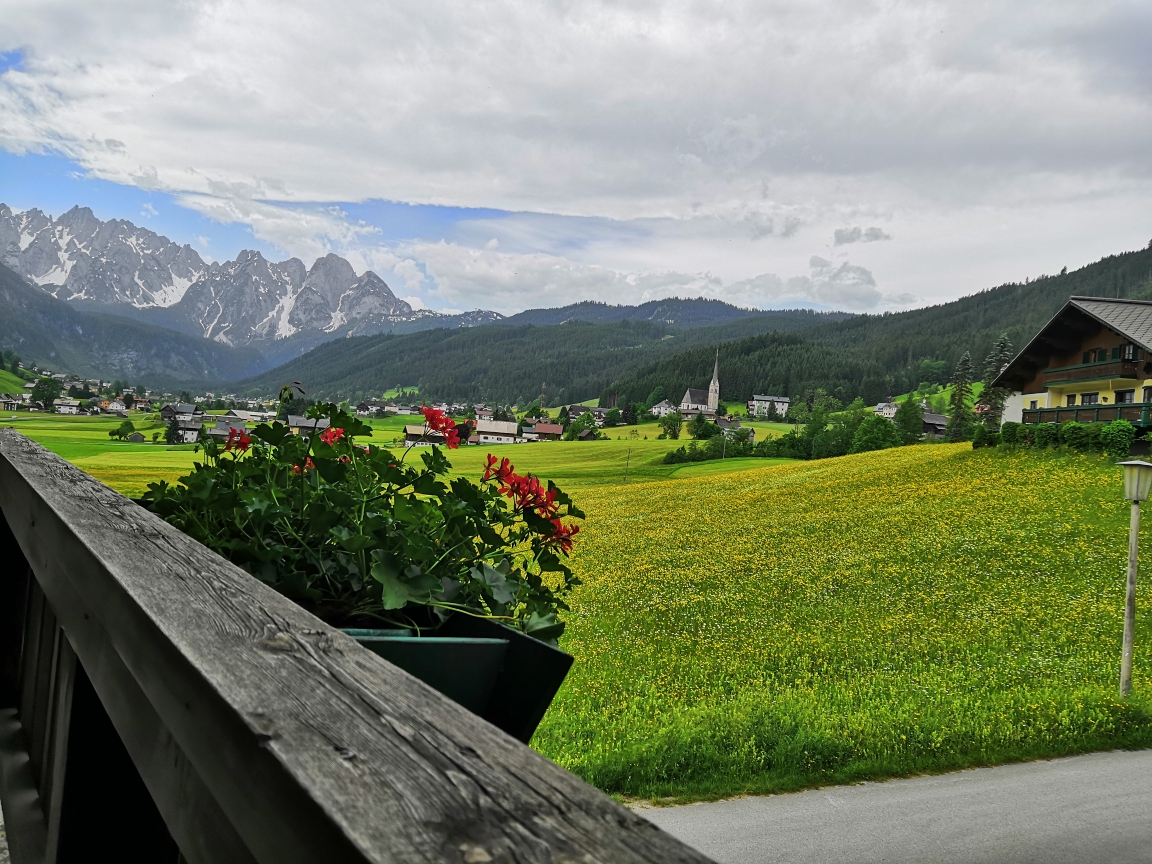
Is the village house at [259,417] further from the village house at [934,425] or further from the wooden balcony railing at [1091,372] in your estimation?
the village house at [934,425]

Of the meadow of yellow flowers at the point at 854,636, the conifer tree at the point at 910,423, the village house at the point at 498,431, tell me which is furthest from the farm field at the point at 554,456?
the conifer tree at the point at 910,423

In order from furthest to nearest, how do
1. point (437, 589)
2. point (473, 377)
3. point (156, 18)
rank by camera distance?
point (473, 377)
point (156, 18)
point (437, 589)

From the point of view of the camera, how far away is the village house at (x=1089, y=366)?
27.5 m

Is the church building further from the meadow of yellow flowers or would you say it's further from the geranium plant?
the geranium plant

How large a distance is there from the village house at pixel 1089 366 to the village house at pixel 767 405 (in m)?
61.6

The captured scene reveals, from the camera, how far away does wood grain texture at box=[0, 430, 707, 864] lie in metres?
0.47

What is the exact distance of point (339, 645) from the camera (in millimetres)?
816

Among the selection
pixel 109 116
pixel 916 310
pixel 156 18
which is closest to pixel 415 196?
pixel 109 116

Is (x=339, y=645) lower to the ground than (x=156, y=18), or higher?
lower

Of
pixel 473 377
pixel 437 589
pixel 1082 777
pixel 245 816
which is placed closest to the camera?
pixel 245 816

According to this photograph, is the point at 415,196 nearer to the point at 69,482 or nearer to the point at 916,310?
the point at 916,310

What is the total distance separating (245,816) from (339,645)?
23cm

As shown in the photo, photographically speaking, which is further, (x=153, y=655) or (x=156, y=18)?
(x=156, y=18)

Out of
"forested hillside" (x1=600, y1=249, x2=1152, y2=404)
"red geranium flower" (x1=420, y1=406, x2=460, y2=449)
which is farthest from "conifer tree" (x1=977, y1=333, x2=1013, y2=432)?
"red geranium flower" (x1=420, y1=406, x2=460, y2=449)
